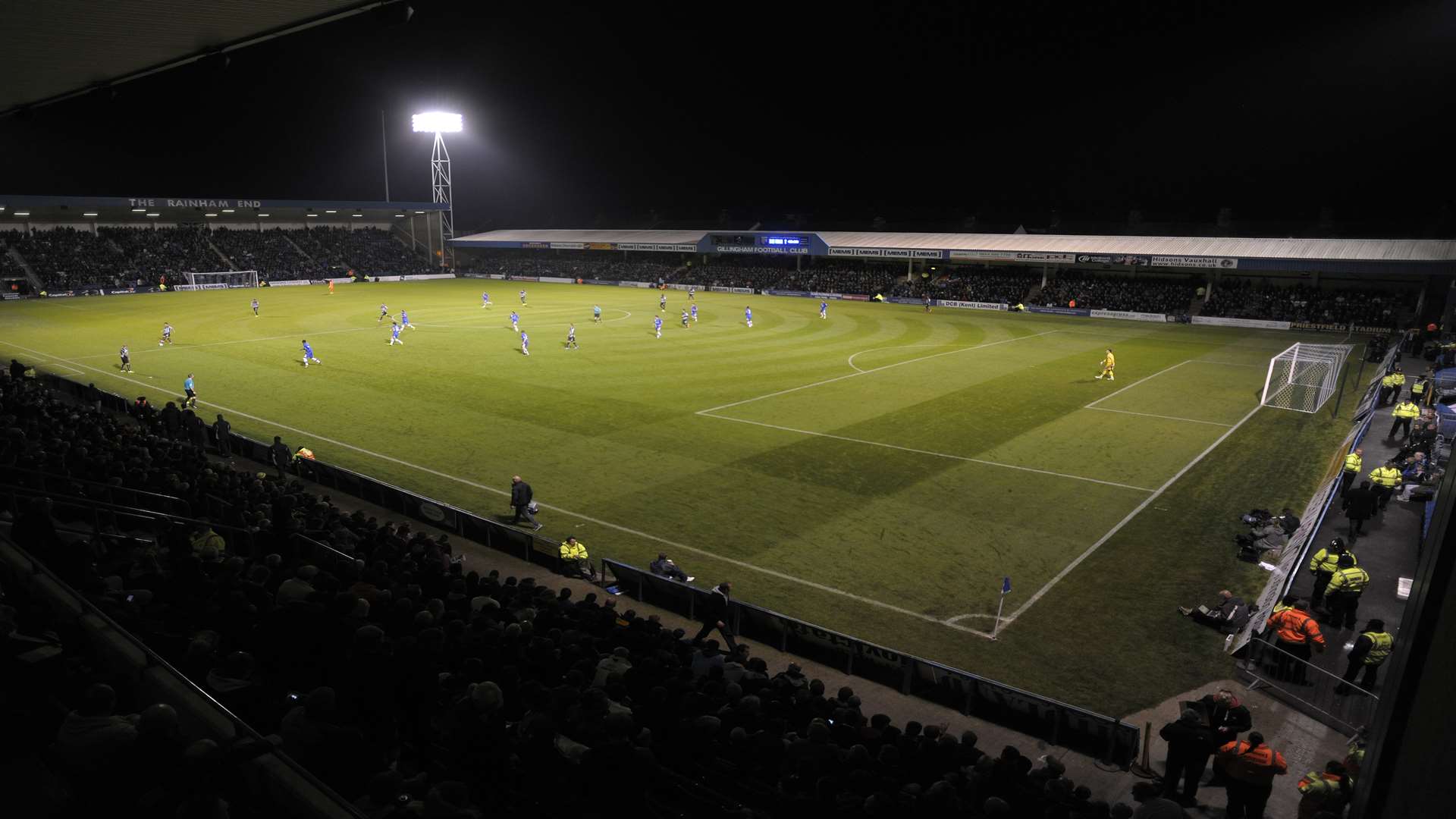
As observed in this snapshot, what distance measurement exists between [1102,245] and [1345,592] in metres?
54.1

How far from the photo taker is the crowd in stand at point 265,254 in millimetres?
78188

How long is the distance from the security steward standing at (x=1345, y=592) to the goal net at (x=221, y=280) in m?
82.0

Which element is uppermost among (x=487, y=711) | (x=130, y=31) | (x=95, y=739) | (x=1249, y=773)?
(x=130, y=31)

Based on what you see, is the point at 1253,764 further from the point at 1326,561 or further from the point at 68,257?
the point at 68,257

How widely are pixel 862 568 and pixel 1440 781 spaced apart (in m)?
12.1

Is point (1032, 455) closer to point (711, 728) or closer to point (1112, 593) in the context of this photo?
point (1112, 593)

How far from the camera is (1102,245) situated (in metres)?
60.2

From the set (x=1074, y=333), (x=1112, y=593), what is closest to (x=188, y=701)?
(x=1112, y=593)

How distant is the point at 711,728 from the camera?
5879mm

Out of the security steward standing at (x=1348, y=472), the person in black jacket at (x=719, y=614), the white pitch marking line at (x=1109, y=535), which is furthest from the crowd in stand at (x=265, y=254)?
the security steward standing at (x=1348, y=472)

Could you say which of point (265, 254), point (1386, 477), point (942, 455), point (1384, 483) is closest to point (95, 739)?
point (942, 455)

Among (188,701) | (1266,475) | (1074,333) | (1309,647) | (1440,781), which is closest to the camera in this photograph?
(1440,781)

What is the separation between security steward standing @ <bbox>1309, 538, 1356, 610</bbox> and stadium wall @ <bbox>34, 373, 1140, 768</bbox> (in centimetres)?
571

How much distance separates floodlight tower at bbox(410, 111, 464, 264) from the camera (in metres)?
91.6
